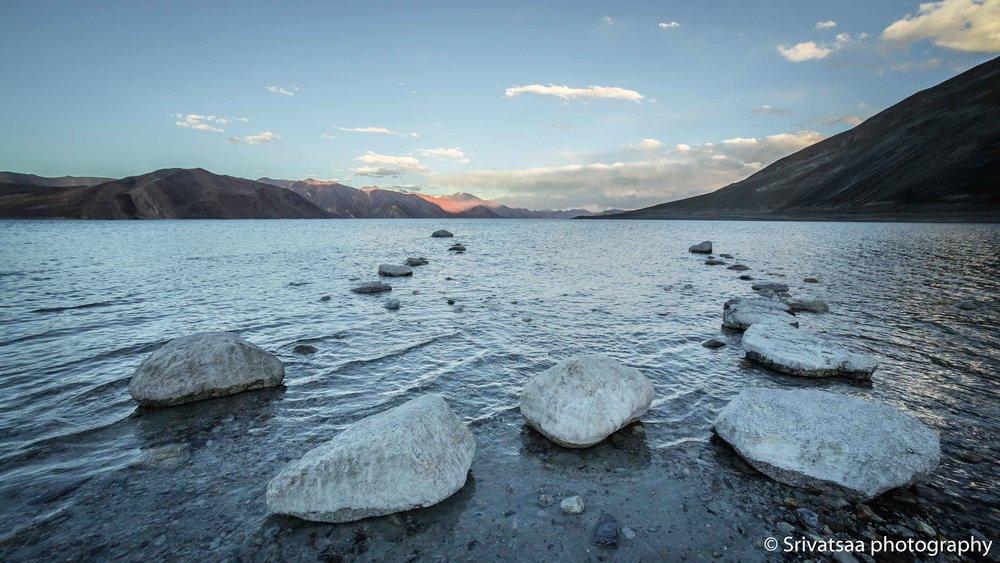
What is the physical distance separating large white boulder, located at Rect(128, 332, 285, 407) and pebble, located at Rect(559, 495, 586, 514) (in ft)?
26.0

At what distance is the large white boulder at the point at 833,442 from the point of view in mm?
6355

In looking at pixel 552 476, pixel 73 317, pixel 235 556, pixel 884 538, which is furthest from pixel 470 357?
pixel 73 317

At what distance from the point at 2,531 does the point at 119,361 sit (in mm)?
7687

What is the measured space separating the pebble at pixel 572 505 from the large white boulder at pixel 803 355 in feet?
28.0

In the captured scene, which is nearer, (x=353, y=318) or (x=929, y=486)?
(x=929, y=486)

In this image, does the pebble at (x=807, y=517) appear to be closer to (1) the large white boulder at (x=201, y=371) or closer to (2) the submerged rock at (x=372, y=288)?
(1) the large white boulder at (x=201, y=371)

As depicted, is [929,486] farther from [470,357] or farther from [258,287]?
[258,287]

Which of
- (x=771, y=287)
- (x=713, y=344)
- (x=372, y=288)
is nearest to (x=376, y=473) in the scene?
(x=713, y=344)

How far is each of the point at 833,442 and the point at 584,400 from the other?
412cm

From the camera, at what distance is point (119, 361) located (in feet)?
38.6

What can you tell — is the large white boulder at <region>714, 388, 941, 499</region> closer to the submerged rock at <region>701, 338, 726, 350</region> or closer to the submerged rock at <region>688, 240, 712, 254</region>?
the submerged rock at <region>701, 338, 726, 350</region>

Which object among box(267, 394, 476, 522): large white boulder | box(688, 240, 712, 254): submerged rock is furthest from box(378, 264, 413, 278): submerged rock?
box(688, 240, 712, 254): submerged rock

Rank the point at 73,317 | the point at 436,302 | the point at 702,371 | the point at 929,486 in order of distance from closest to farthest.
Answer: the point at 929,486 < the point at 702,371 < the point at 73,317 < the point at 436,302

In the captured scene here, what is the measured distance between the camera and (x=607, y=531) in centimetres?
559
